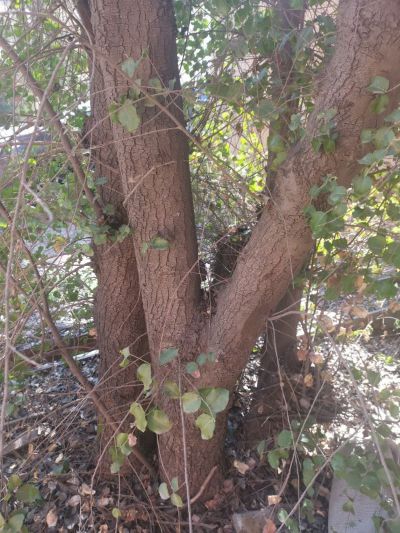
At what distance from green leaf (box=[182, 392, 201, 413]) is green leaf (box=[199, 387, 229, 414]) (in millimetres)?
22

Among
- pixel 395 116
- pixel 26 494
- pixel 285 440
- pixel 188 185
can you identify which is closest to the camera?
pixel 395 116

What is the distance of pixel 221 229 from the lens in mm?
1842

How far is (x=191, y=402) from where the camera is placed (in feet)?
3.40

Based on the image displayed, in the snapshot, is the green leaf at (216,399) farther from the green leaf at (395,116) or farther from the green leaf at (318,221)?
the green leaf at (395,116)

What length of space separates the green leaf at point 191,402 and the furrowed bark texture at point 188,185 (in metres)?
0.31

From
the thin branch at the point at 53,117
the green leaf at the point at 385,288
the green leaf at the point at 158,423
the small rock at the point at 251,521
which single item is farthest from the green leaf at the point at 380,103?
the small rock at the point at 251,521

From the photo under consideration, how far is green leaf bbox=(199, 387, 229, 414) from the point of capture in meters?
1.03

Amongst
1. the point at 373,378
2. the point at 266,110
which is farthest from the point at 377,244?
the point at 266,110

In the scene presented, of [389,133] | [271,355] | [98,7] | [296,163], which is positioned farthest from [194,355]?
[98,7]

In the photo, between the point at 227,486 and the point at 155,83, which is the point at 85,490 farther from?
the point at 155,83

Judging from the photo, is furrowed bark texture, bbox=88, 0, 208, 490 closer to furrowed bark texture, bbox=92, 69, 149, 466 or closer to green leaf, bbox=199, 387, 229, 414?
furrowed bark texture, bbox=92, 69, 149, 466

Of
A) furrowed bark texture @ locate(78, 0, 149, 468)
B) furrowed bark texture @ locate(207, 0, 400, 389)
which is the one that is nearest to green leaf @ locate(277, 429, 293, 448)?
furrowed bark texture @ locate(207, 0, 400, 389)

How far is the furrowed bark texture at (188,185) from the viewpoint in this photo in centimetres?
98

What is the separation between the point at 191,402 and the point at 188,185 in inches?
25.1
